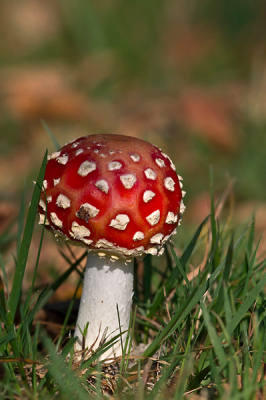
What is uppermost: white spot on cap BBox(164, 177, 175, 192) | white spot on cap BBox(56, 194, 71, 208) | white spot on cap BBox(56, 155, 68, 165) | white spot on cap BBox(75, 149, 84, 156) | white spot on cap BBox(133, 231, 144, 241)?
white spot on cap BBox(75, 149, 84, 156)

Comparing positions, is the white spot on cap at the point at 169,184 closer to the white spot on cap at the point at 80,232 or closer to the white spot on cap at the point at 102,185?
the white spot on cap at the point at 102,185

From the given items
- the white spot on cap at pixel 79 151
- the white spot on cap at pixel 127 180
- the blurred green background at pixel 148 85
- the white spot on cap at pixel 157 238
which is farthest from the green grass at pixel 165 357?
the blurred green background at pixel 148 85

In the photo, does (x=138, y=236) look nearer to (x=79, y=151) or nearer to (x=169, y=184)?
(x=169, y=184)

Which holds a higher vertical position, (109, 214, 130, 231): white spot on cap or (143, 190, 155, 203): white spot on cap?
(143, 190, 155, 203): white spot on cap

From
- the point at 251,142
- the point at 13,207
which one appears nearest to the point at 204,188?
the point at 251,142

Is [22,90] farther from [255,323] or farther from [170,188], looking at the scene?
[255,323]

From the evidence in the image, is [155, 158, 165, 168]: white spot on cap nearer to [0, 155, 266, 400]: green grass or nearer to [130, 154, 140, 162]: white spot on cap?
[130, 154, 140, 162]: white spot on cap

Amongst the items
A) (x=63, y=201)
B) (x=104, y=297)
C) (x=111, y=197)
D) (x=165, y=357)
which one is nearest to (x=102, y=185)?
(x=111, y=197)

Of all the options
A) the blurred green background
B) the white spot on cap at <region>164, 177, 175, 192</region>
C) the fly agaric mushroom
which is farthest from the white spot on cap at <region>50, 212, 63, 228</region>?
the blurred green background
